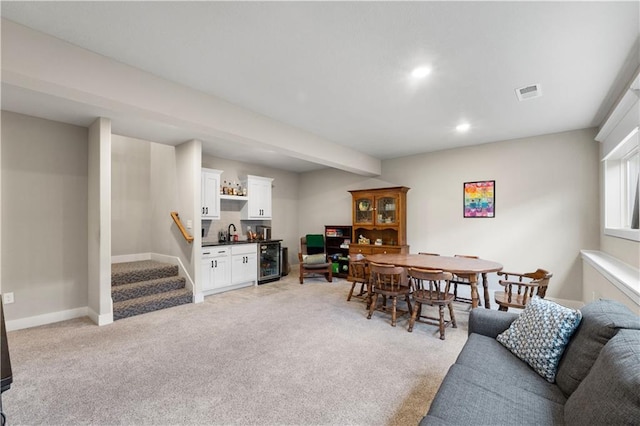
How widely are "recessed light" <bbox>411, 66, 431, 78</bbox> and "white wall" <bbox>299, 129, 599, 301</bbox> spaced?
9.85 feet

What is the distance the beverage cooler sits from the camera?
19.2 ft

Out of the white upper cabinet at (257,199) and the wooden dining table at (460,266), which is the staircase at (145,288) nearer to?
the white upper cabinet at (257,199)

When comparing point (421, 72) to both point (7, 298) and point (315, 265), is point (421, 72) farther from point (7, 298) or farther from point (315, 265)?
point (7, 298)

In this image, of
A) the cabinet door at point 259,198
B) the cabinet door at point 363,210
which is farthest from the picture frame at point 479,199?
the cabinet door at point 259,198

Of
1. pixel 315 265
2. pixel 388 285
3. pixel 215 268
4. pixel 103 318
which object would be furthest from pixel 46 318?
pixel 388 285

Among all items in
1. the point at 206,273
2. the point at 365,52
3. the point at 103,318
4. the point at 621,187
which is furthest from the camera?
the point at 206,273

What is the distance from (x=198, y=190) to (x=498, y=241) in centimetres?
502

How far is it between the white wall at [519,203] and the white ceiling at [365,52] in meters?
0.83

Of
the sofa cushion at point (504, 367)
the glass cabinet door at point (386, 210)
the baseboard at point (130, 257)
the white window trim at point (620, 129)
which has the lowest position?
the sofa cushion at point (504, 367)

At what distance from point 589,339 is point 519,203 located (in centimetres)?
378

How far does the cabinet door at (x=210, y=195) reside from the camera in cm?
518

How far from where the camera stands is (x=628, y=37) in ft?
6.99

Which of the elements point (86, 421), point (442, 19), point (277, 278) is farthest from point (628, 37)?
point (277, 278)

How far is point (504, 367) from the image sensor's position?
170cm
